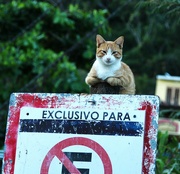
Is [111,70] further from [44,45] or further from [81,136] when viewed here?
[44,45]

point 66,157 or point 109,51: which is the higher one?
point 109,51

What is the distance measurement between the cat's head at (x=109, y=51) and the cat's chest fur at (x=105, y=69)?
2 centimetres

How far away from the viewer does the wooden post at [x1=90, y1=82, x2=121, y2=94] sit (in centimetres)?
309

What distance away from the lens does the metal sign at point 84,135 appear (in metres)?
2.56

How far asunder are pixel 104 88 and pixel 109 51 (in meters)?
0.22

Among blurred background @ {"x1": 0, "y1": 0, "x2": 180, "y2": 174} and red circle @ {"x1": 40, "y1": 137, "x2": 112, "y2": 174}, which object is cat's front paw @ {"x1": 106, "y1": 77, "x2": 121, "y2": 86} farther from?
blurred background @ {"x1": 0, "y1": 0, "x2": 180, "y2": 174}

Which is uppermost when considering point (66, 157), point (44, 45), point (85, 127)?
point (44, 45)

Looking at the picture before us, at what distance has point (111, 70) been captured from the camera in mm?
3146

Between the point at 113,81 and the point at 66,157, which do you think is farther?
the point at 113,81

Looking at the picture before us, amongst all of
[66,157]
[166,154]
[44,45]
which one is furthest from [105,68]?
[44,45]

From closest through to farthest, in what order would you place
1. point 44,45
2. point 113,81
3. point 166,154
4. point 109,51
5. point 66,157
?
1. point 66,157
2. point 113,81
3. point 109,51
4. point 166,154
5. point 44,45

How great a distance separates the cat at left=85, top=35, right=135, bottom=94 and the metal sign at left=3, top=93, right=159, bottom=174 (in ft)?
1.41

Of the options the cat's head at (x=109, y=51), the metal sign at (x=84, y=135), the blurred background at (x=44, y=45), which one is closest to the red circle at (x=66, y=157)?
the metal sign at (x=84, y=135)

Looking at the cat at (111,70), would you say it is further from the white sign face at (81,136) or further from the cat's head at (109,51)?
the white sign face at (81,136)
